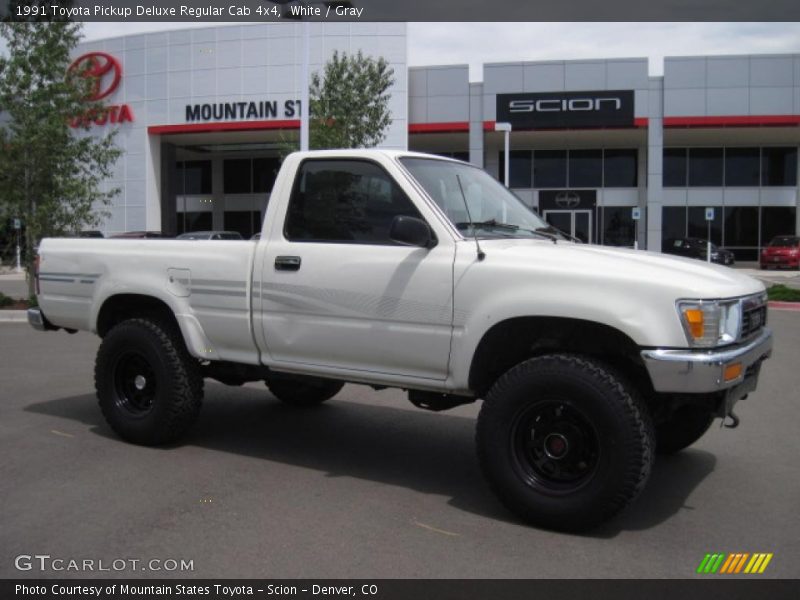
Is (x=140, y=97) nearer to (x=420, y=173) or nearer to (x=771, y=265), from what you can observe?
(x=771, y=265)

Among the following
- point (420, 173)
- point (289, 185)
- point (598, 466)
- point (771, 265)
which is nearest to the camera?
point (598, 466)

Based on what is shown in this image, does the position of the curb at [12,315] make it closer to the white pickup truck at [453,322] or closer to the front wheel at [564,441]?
the white pickup truck at [453,322]

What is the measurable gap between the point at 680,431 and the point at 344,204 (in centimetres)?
281

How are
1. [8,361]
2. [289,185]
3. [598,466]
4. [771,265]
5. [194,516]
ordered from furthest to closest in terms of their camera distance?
[771,265] < [8,361] < [289,185] < [194,516] < [598,466]

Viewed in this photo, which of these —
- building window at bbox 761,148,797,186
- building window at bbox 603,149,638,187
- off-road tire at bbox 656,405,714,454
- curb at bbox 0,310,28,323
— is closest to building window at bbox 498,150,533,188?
building window at bbox 603,149,638,187

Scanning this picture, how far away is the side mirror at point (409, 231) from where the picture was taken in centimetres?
441

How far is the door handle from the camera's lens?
16.6 ft

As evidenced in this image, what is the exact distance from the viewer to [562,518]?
4145 millimetres

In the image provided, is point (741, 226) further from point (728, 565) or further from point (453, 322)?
point (728, 565)

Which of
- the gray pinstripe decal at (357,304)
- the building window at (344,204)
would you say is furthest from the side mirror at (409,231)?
the gray pinstripe decal at (357,304)

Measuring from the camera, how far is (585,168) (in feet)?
122

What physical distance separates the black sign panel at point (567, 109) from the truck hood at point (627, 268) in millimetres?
29678
